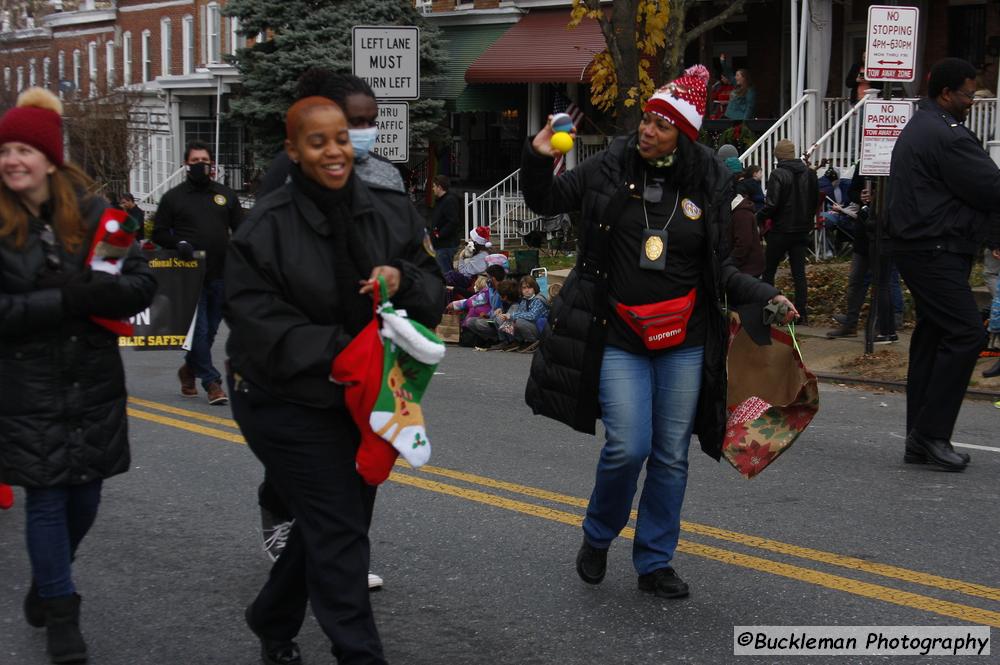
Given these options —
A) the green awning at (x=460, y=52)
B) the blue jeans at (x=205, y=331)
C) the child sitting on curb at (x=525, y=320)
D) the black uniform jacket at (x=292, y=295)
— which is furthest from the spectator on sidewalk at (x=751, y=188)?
the green awning at (x=460, y=52)

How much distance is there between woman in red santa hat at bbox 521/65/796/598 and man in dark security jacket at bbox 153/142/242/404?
201 inches

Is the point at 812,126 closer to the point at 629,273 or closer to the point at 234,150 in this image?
the point at 629,273

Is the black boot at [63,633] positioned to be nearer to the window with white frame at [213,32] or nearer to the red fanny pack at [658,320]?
the red fanny pack at [658,320]

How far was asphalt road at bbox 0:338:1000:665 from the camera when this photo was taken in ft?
15.9

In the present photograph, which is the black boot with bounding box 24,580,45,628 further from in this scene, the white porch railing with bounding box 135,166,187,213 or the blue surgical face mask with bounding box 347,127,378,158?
the white porch railing with bounding box 135,166,187,213

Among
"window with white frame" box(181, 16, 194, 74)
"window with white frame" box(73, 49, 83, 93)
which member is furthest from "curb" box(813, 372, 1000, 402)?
"window with white frame" box(73, 49, 83, 93)

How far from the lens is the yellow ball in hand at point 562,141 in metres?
4.71

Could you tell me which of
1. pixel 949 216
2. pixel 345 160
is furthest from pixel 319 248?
pixel 949 216

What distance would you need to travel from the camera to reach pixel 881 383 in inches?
436

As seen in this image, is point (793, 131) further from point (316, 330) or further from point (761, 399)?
point (316, 330)

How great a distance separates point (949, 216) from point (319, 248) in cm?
450

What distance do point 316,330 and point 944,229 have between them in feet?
14.9

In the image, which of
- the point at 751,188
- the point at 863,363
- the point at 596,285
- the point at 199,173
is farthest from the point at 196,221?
the point at 751,188

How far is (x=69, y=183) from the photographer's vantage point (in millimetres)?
4715
